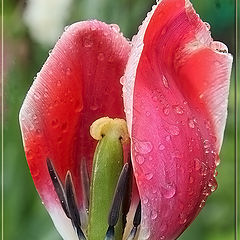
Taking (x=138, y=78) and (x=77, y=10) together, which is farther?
(x=77, y=10)

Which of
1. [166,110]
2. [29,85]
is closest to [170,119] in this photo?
[166,110]

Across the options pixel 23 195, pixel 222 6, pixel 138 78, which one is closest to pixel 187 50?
pixel 138 78

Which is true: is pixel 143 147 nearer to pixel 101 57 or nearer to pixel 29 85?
pixel 101 57

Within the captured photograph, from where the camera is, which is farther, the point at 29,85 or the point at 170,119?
the point at 29,85

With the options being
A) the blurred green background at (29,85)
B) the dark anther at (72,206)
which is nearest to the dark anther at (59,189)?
the dark anther at (72,206)

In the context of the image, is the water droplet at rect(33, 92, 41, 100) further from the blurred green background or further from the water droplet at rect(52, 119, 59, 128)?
the blurred green background

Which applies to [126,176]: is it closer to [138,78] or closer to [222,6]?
[138,78]
